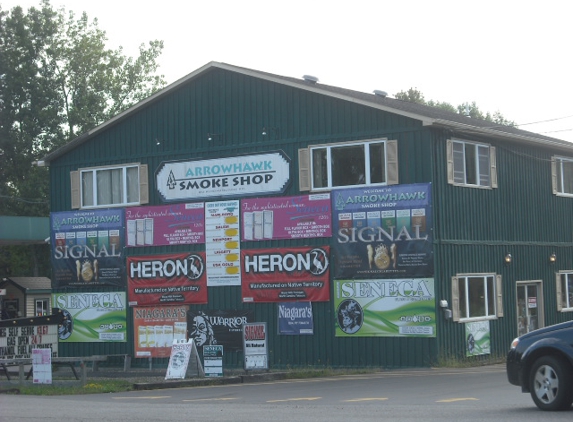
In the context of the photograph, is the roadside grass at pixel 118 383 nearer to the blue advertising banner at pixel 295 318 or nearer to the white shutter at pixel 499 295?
the blue advertising banner at pixel 295 318

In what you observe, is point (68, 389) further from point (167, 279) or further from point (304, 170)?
point (304, 170)

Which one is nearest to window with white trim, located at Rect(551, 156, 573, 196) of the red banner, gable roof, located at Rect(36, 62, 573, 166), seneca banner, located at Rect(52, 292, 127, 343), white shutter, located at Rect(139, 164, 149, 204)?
gable roof, located at Rect(36, 62, 573, 166)

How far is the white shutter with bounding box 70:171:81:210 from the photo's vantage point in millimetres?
32906

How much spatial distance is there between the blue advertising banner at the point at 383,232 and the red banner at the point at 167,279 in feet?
15.2

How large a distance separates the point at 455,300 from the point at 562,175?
8996mm

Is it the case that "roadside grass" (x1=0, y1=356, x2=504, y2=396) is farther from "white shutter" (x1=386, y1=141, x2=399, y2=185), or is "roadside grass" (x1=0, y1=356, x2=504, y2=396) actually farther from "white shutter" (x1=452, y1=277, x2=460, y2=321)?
"white shutter" (x1=386, y1=141, x2=399, y2=185)

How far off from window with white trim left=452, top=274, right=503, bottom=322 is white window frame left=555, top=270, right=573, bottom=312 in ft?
13.1

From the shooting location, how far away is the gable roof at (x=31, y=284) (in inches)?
1944

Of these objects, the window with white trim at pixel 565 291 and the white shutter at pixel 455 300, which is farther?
the window with white trim at pixel 565 291

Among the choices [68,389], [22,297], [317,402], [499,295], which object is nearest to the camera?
[317,402]

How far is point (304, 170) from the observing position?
2862cm

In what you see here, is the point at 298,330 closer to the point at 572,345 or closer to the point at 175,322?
the point at 175,322

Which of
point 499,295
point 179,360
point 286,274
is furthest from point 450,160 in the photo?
point 179,360

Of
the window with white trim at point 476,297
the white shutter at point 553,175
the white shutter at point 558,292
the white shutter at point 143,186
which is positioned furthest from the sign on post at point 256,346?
the white shutter at point 553,175
